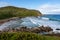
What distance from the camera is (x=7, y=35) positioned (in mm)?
17438

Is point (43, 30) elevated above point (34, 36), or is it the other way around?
point (34, 36)

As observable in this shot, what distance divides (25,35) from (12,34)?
4.48ft

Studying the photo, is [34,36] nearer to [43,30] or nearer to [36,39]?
[36,39]

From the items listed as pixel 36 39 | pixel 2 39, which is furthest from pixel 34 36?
pixel 2 39

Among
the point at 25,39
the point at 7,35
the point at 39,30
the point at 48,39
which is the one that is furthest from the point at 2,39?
the point at 39,30

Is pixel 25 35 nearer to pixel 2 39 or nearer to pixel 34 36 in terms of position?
pixel 34 36

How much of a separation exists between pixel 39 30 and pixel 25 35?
88.5 feet

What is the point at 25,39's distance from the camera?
16.8 metres

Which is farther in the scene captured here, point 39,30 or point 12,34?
point 39,30

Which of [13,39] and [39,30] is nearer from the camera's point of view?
[13,39]

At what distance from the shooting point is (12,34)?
17.7 metres

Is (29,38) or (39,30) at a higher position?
(29,38)

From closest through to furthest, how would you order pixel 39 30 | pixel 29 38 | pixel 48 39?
pixel 29 38
pixel 48 39
pixel 39 30

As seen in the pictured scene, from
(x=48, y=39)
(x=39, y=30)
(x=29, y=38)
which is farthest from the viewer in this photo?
(x=39, y=30)
